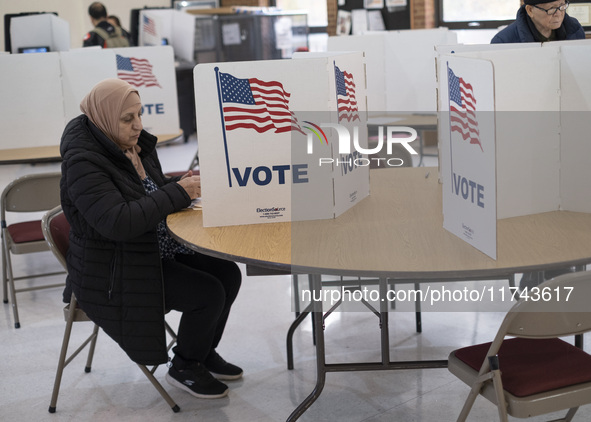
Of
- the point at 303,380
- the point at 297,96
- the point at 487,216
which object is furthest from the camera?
the point at 303,380

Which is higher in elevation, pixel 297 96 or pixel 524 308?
pixel 297 96

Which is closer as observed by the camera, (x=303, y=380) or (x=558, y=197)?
(x=558, y=197)

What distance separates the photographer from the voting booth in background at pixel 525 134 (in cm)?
191

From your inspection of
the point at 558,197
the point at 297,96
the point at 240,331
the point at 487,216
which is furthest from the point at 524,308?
the point at 240,331

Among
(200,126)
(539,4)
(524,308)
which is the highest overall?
(539,4)

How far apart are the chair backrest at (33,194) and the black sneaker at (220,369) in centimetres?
114

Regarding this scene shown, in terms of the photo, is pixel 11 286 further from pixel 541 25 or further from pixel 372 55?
pixel 541 25

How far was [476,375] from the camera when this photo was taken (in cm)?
185

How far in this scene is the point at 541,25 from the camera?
341cm

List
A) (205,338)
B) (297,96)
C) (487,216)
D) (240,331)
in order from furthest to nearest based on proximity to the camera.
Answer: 1. (240,331)
2. (205,338)
3. (297,96)
4. (487,216)

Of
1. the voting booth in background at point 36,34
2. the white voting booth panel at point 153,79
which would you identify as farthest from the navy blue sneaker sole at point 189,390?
the voting booth in background at point 36,34

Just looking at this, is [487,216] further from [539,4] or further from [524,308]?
[539,4]

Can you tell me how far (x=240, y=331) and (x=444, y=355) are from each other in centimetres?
89

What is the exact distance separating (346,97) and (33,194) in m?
1.76
